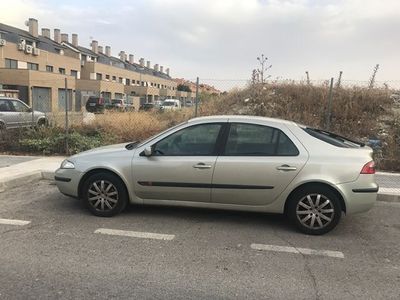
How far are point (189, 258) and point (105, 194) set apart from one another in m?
1.90

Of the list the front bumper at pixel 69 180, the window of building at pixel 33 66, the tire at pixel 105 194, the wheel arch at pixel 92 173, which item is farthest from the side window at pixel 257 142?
Result: the window of building at pixel 33 66

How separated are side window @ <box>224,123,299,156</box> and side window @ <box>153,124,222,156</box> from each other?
0.24 metres

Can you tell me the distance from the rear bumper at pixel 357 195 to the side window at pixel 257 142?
30.6 inches

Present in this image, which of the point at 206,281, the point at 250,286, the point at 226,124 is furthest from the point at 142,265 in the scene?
the point at 226,124

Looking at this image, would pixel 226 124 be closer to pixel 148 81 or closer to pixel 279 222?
pixel 279 222

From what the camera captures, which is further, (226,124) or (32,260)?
(226,124)

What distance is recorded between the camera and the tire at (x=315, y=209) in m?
5.37

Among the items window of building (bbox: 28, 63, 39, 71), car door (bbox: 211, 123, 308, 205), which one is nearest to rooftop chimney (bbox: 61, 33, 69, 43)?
window of building (bbox: 28, 63, 39, 71)

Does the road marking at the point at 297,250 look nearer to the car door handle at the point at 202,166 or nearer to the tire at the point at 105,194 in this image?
the car door handle at the point at 202,166

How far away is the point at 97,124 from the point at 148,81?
82.0 metres

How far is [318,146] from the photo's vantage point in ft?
18.2

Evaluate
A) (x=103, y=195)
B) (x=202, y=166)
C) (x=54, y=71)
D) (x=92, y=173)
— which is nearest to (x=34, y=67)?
(x=54, y=71)

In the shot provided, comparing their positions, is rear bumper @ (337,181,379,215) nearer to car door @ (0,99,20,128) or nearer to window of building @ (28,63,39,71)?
car door @ (0,99,20,128)

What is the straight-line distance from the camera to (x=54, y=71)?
5834 centimetres
